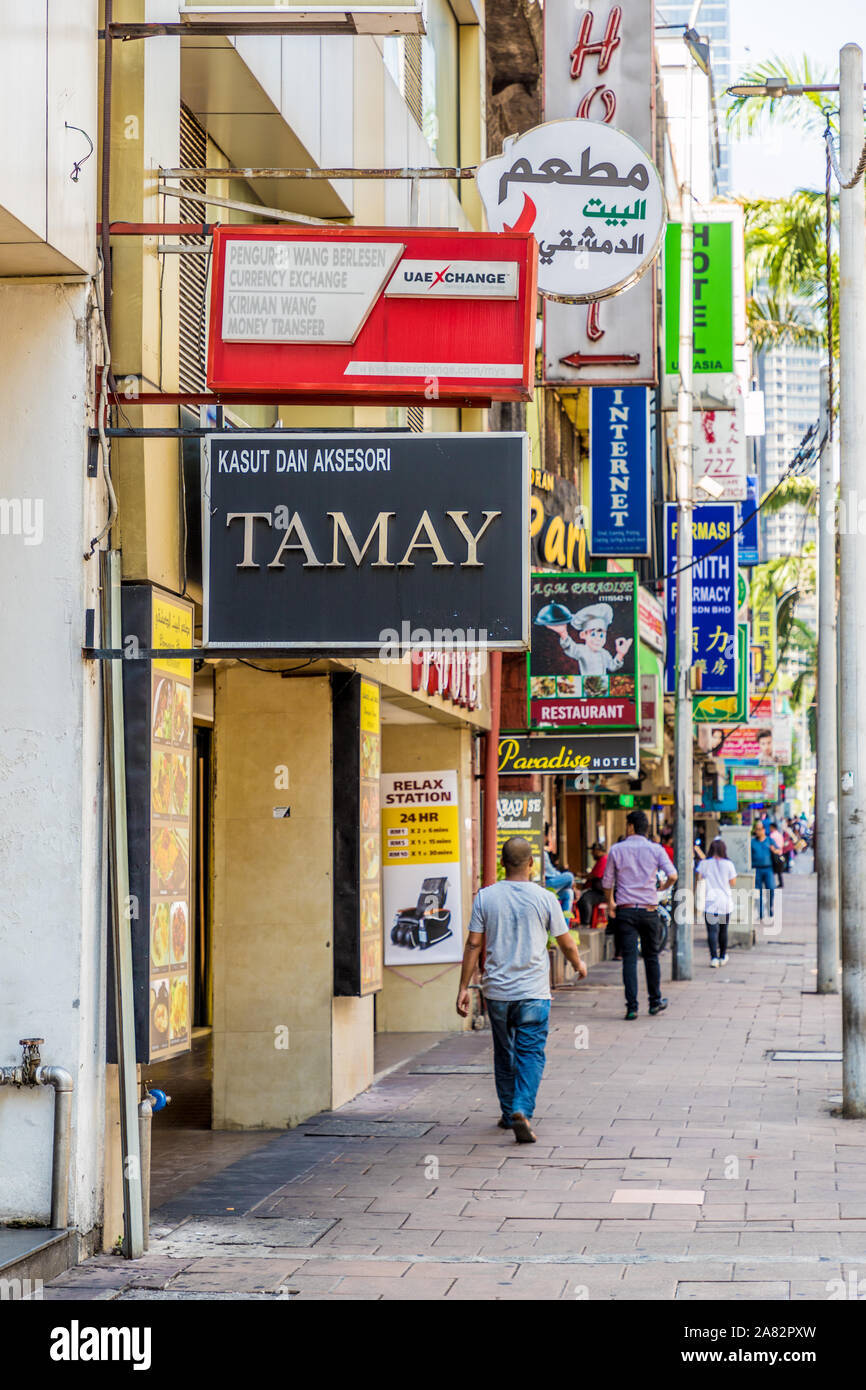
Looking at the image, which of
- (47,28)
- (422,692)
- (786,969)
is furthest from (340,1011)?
(786,969)

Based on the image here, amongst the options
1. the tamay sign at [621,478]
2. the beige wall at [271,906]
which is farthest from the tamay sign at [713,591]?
the beige wall at [271,906]

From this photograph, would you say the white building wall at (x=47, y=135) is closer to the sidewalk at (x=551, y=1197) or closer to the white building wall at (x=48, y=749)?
the white building wall at (x=48, y=749)

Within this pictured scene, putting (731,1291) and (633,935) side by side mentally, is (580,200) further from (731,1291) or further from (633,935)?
(633,935)

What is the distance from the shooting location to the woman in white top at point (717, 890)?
21734 mm

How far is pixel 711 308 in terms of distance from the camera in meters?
23.3

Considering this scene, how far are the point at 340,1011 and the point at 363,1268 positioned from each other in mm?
4113

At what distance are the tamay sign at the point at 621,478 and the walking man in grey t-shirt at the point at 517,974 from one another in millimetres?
10233

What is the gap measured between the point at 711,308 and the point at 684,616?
186 inches

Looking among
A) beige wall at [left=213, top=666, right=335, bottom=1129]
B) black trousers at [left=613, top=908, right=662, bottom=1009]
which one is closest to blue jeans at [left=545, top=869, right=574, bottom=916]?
black trousers at [left=613, top=908, right=662, bottom=1009]

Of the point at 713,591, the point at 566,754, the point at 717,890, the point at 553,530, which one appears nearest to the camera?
the point at 566,754

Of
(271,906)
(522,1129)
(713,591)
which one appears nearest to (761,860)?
(713,591)

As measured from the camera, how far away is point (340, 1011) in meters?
11.1

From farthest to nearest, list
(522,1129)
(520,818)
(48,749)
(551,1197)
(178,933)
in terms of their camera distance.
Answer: (520,818) < (522,1129) < (551,1197) < (178,933) < (48,749)
